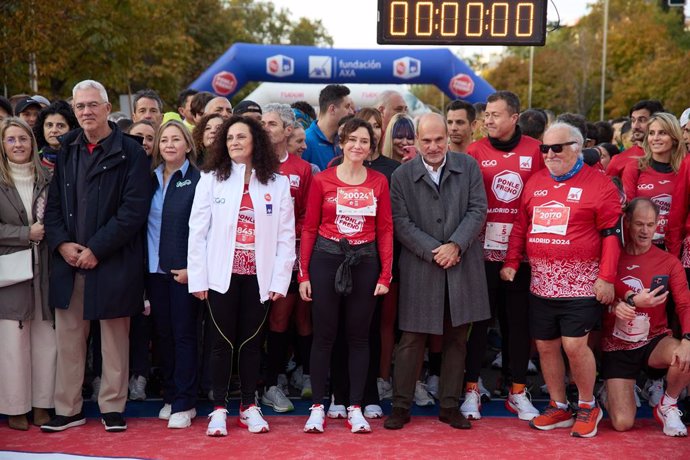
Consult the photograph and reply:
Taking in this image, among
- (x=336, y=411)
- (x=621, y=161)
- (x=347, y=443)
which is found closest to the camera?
(x=347, y=443)

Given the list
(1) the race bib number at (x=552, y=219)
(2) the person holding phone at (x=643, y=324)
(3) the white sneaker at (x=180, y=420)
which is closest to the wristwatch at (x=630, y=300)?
(2) the person holding phone at (x=643, y=324)

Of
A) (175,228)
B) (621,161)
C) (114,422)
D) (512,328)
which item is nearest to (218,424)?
(114,422)

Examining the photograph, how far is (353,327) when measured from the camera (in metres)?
5.70

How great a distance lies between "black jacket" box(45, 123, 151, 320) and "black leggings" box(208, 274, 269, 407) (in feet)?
1.94

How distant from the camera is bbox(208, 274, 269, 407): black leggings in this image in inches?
219

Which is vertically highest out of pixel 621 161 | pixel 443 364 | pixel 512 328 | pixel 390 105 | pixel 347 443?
pixel 390 105

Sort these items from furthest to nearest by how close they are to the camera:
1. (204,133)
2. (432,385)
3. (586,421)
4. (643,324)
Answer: (432,385) → (204,133) → (643,324) → (586,421)

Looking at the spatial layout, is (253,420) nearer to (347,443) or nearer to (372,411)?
(347,443)

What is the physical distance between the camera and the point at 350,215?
5.60 meters

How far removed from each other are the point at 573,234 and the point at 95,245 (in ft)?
10.2

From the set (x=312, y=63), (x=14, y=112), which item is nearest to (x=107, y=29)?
(x=312, y=63)

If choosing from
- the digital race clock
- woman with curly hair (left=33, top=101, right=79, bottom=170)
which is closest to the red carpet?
woman with curly hair (left=33, top=101, right=79, bottom=170)

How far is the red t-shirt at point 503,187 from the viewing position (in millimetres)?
6125

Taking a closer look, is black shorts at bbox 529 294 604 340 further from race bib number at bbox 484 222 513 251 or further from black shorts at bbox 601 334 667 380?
race bib number at bbox 484 222 513 251
